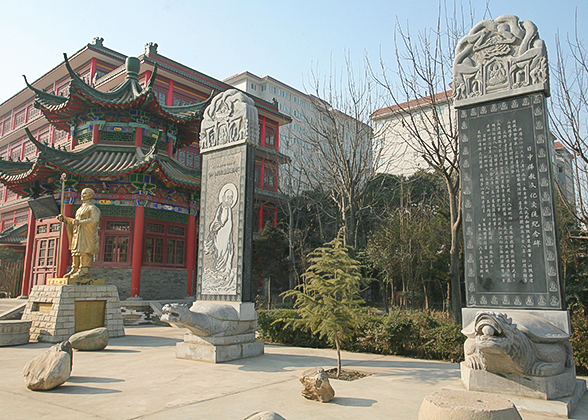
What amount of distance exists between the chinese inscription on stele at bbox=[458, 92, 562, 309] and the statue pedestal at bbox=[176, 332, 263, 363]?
3973 millimetres

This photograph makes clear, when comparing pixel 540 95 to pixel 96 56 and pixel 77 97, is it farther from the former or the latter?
pixel 96 56

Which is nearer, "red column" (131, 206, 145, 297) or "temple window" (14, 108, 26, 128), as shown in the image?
"red column" (131, 206, 145, 297)

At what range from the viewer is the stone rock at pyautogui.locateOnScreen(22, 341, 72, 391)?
5184 mm

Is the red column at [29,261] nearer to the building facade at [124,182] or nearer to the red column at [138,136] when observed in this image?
the building facade at [124,182]

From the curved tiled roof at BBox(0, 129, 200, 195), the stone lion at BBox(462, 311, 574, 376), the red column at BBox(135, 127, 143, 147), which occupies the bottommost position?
the stone lion at BBox(462, 311, 574, 376)

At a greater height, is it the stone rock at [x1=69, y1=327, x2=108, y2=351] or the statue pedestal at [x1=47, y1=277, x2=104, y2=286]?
the statue pedestal at [x1=47, y1=277, x2=104, y2=286]

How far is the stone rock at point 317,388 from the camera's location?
4777 mm

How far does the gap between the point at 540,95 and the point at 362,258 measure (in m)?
13.5

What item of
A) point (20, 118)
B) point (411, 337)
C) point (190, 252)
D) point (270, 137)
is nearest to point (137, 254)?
point (190, 252)

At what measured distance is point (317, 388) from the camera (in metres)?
4.77

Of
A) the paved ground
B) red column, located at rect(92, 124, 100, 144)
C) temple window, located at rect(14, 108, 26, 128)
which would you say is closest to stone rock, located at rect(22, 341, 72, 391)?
the paved ground

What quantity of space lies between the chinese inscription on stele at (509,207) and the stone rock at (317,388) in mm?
2327

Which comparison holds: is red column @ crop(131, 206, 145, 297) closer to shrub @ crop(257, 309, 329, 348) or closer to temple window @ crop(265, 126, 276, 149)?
shrub @ crop(257, 309, 329, 348)

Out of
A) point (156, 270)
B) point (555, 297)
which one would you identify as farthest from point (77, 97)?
point (555, 297)
